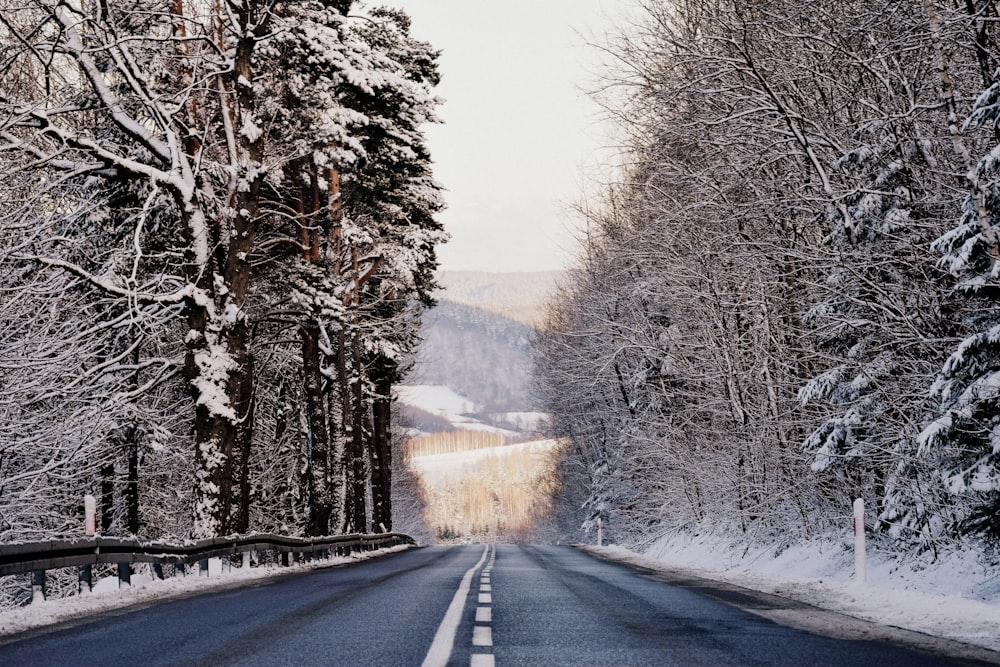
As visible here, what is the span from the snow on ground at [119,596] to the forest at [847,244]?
8.68m

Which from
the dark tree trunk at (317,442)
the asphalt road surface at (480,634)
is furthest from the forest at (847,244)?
the dark tree trunk at (317,442)

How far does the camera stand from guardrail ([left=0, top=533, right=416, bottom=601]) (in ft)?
32.3

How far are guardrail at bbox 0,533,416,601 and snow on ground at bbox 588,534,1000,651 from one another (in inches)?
323

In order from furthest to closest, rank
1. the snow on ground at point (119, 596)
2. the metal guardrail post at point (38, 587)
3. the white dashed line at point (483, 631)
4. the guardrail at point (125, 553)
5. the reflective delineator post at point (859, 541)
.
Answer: the reflective delineator post at point (859, 541)
the metal guardrail post at point (38, 587)
the guardrail at point (125, 553)
the snow on ground at point (119, 596)
the white dashed line at point (483, 631)

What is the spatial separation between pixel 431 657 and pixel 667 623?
2904 millimetres

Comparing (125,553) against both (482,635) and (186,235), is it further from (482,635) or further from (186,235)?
(186,235)

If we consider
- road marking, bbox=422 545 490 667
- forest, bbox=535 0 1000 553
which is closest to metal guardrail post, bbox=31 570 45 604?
road marking, bbox=422 545 490 667

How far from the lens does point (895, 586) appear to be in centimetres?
1270

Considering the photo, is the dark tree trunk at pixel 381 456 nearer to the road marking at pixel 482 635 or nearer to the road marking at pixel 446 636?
the road marking at pixel 446 636

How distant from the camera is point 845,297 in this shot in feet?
43.1

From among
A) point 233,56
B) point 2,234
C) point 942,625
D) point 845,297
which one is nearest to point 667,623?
point 942,625

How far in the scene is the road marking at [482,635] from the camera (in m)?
6.78

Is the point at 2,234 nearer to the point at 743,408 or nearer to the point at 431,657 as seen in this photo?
the point at 431,657

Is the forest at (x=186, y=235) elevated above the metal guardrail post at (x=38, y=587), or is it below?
above
